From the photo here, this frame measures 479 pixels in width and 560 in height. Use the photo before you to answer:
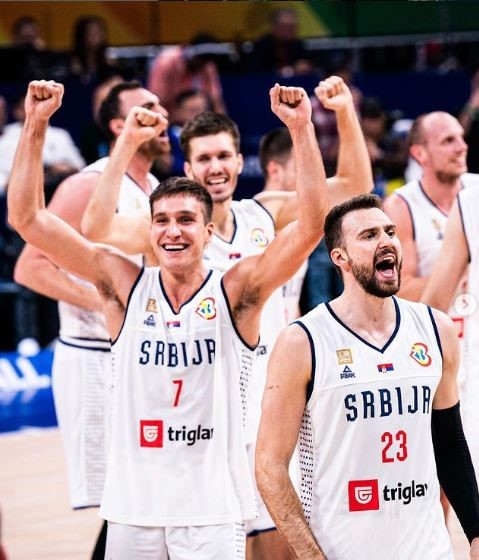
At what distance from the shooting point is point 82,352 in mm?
6445

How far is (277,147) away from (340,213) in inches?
112

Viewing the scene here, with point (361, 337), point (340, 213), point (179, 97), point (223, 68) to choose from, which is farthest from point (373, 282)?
point (223, 68)

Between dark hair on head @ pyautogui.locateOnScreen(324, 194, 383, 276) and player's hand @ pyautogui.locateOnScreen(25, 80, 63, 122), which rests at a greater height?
player's hand @ pyautogui.locateOnScreen(25, 80, 63, 122)

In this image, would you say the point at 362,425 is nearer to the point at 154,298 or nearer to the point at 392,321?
the point at 392,321

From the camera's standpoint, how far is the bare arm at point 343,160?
543cm

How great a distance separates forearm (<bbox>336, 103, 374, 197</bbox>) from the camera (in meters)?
5.56

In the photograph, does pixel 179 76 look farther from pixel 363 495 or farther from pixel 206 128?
pixel 363 495

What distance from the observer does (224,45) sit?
13.4 meters

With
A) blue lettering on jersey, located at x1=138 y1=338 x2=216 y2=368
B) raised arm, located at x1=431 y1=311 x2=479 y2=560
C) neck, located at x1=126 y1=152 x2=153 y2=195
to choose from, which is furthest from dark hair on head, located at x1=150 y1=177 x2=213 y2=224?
neck, located at x1=126 y1=152 x2=153 y2=195

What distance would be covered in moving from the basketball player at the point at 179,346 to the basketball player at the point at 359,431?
1.89 feet

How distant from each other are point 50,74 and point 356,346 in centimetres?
840

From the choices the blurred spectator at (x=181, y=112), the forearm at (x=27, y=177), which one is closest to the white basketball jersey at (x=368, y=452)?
the forearm at (x=27, y=177)

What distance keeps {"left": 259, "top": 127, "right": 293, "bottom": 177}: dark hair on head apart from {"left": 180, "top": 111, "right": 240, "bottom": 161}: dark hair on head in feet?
3.41

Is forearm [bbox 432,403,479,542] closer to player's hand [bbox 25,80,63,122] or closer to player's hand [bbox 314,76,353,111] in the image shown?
player's hand [bbox 314,76,353,111]
